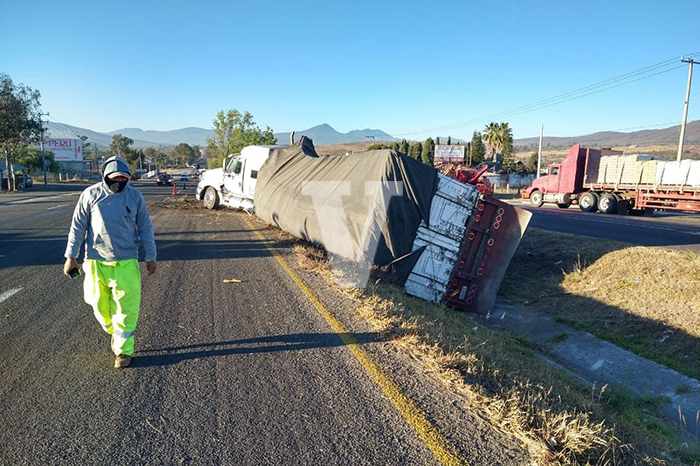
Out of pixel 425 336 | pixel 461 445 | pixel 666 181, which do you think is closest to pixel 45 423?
pixel 461 445

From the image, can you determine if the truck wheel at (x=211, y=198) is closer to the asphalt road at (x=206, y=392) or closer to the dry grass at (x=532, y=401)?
the asphalt road at (x=206, y=392)

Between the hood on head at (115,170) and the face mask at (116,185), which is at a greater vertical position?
the hood on head at (115,170)

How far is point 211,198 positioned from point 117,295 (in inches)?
Result: 610

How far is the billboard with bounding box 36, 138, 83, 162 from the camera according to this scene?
81.0 meters

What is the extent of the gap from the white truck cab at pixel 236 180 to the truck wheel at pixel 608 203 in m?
18.5

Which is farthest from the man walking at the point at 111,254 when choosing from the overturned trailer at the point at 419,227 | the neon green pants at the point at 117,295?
the overturned trailer at the point at 419,227

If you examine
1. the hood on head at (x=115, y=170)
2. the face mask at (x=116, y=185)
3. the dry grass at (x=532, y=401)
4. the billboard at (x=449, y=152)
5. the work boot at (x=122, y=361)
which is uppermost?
the billboard at (x=449, y=152)

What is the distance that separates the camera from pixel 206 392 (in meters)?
3.69

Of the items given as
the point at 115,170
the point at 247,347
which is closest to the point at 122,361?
the point at 247,347

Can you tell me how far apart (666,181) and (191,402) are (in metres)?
25.0

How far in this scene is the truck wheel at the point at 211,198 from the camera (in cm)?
1900

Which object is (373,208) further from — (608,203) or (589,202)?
(589,202)

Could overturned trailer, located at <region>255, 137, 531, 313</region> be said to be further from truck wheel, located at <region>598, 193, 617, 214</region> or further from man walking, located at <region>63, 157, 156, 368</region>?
truck wheel, located at <region>598, 193, 617, 214</region>

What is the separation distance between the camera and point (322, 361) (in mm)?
4324
